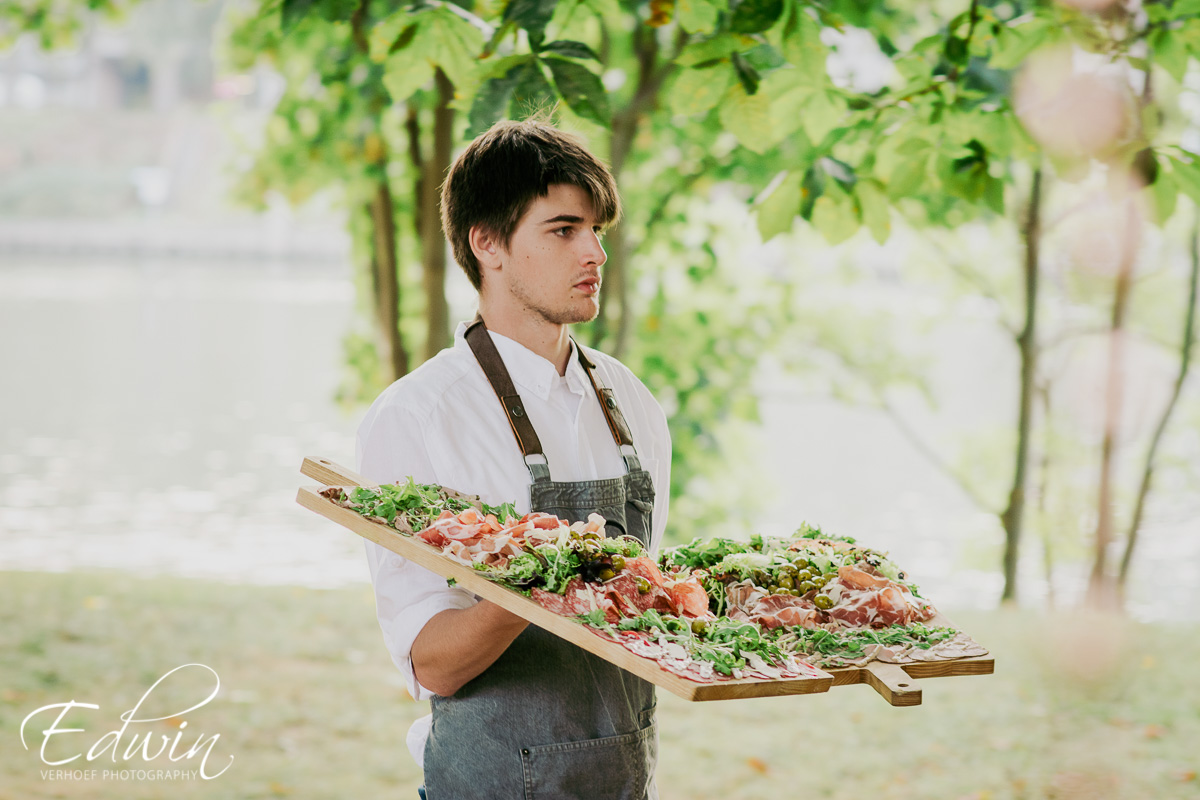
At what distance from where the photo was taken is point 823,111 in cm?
254

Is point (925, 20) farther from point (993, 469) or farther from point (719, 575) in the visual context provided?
point (719, 575)

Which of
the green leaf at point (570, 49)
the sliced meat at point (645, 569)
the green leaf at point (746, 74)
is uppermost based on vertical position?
the green leaf at point (746, 74)

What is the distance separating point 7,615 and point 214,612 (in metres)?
1.12

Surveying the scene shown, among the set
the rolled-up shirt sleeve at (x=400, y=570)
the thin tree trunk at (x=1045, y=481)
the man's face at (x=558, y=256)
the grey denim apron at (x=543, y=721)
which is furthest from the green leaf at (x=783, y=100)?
the thin tree trunk at (x=1045, y=481)

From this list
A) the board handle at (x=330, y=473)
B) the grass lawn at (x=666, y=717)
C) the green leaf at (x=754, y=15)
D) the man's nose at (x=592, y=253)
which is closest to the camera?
the board handle at (x=330, y=473)

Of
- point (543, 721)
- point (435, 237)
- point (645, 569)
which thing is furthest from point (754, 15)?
point (435, 237)

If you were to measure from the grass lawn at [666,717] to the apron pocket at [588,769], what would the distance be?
263 cm

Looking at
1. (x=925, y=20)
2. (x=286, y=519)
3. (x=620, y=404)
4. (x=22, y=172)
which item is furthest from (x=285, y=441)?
(x=22, y=172)

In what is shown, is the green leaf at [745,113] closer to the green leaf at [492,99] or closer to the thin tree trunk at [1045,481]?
the green leaf at [492,99]

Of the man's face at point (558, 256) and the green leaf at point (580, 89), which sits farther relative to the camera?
the green leaf at point (580, 89)

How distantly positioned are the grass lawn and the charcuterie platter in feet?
9.30

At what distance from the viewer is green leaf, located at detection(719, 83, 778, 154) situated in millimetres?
2426

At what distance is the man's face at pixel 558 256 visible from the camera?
78.7 inches

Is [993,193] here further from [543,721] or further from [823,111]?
[543,721]
